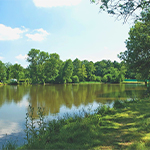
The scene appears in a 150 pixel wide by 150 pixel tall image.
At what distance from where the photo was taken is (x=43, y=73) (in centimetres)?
5722

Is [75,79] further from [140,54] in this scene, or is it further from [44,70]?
[140,54]

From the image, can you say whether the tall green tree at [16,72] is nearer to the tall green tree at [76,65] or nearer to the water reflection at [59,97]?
the tall green tree at [76,65]

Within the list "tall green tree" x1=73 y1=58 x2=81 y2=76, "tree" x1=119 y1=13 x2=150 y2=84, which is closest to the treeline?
"tall green tree" x1=73 y1=58 x2=81 y2=76

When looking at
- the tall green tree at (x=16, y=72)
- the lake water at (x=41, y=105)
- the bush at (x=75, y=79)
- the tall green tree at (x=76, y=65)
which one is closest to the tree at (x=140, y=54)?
the lake water at (x=41, y=105)

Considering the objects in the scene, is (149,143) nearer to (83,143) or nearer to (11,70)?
(83,143)

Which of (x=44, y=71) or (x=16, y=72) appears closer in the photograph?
(x=44, y=71)

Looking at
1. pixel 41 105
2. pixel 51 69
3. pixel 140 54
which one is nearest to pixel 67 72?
pixel 51 69

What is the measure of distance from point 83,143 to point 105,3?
18.8 feet

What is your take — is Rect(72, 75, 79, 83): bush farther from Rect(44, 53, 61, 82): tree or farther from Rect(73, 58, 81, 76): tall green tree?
Rect(44, 53, 61, 82): tree

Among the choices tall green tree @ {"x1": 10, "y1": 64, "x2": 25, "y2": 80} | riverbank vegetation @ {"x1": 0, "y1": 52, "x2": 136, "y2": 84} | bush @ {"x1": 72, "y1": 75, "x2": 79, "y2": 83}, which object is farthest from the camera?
bush @ {"x1": 72, "y1": 75, "x2": 79, "y2": 83}

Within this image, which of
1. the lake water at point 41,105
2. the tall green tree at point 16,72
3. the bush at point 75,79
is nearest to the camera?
the lake water at point 41,105

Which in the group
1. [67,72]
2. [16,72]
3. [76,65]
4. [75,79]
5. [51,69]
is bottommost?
[75,79]

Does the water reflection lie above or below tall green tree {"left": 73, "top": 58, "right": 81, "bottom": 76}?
below

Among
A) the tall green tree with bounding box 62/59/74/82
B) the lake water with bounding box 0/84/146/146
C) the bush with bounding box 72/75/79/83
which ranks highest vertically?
the tall green tree with bounding box 62/59/74/82
